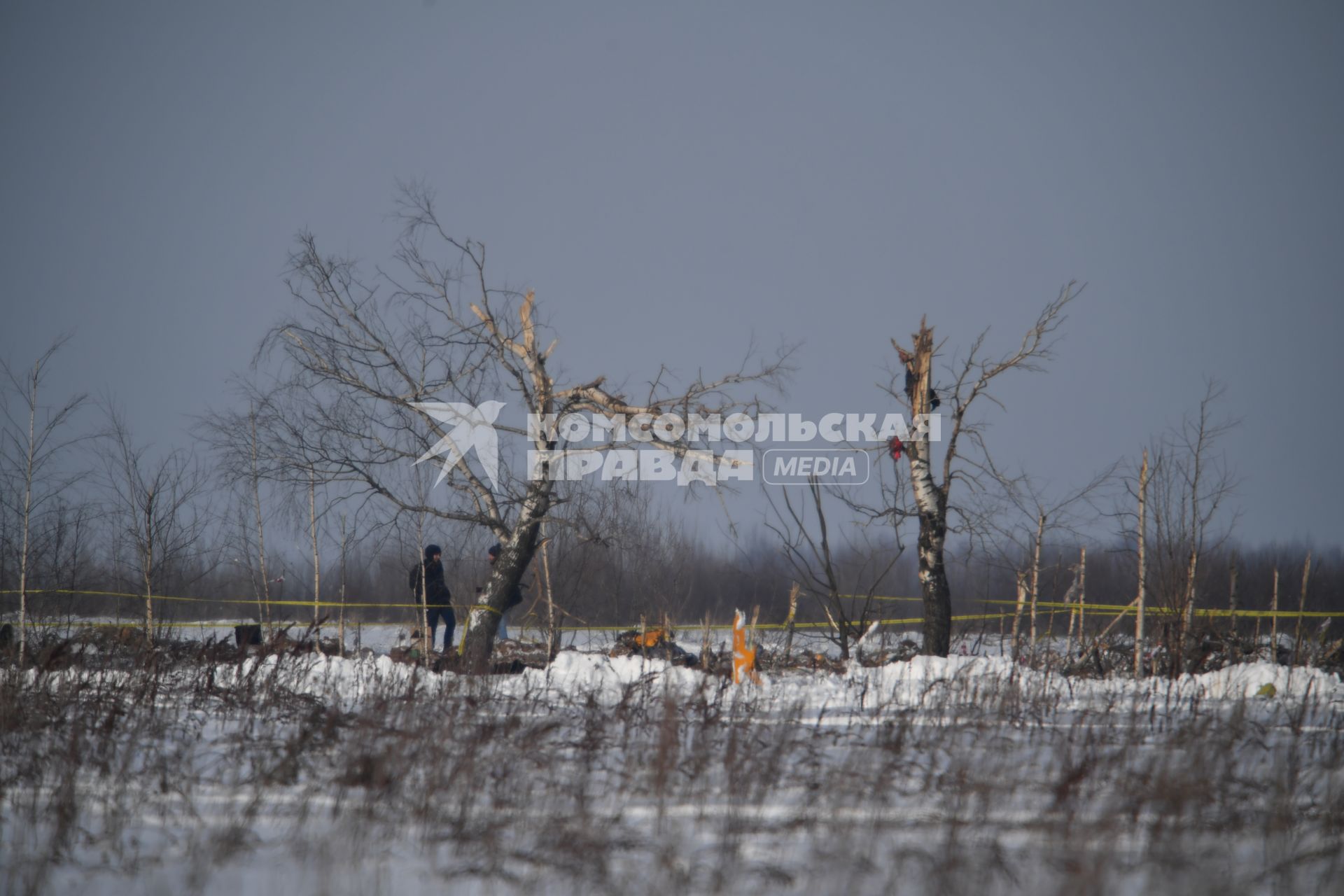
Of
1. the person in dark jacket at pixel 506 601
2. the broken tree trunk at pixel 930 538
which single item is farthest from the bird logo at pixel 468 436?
the broken tree trunk at pixel 930 538

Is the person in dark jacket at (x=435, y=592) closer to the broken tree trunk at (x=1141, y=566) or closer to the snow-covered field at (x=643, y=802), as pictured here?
the snow-covered field at (x=643, y=802)

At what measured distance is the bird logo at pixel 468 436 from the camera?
14328 mm

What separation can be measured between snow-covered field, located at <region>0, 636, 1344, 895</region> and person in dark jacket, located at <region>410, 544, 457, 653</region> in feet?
24.4

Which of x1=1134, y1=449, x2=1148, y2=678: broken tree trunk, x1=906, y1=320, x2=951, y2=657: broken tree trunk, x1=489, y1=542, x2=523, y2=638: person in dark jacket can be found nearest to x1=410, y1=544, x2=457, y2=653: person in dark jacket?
x1=489, y1=542, x2=523, y2=638: person in dark jacket

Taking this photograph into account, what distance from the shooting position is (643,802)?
4.54 metres

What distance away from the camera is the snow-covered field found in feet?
11.6

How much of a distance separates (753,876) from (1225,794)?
8.39 ft

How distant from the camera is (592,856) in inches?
143

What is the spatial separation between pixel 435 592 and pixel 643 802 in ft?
37.0

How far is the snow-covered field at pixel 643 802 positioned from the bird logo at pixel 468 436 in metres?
7.80

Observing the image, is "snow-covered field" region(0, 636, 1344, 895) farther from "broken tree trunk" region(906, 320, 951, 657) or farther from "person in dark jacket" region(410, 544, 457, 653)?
"person in dark jacket" region(410, 544, 457, 653)

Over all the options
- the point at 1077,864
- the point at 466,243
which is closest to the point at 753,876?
the point at 1077,864

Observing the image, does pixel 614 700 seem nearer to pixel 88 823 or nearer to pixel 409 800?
pixel 409 800

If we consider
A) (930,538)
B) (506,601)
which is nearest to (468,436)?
(506,601)
